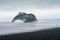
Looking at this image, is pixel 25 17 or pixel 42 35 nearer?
pixel 42 35

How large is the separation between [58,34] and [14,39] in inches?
17.4

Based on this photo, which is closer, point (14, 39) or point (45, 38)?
point (14, 39)

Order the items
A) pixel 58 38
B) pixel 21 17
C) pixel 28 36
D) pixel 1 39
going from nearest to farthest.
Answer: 1. pixel 1 39
2. pixel 28 36
3. pixel 58 38
4. pixel 21 17

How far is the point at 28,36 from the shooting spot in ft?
3.63

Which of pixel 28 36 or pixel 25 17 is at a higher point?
pixel 25 17

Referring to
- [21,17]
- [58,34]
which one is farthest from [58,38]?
[21,17]

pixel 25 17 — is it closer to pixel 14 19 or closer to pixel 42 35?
pixel 14 19

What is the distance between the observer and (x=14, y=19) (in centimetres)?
2644

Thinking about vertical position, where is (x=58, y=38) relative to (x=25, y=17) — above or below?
below

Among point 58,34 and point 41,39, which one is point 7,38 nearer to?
point 41,39

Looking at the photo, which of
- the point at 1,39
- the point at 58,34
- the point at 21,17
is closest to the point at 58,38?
the point at 58,34

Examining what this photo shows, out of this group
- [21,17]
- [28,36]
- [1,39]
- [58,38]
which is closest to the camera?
[1,39]

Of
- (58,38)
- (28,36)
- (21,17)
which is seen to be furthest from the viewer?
(21,17)

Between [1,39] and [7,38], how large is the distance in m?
0.04
